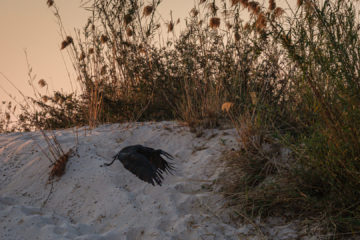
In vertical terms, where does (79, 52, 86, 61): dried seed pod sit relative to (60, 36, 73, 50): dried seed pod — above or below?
below

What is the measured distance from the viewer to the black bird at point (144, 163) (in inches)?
106

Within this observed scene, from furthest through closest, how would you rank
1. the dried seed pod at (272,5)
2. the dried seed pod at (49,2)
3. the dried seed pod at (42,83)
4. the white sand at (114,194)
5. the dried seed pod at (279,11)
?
the dried seed pod at (42,83) < the dried seed pod at (49,2) < the dried seed pod at (272,5) < the dried seed pod at (279,11) < the white sand at (114,194)

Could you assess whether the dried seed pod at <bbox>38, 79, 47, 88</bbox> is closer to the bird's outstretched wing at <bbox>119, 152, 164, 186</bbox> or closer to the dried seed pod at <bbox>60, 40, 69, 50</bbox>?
the dried seed pod at <bbox>60, 40, 69, 50</bbox>

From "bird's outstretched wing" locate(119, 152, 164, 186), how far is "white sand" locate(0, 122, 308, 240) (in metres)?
0.13

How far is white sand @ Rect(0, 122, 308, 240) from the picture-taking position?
223 cm

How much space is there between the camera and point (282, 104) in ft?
12.8

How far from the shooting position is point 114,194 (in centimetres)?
270

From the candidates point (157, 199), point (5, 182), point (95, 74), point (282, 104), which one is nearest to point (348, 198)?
point (157, 199)

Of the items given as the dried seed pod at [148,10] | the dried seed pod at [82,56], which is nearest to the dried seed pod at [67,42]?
the dried seed pod at [82,56]

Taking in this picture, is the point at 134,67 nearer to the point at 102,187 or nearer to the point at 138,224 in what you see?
the point at 102,187

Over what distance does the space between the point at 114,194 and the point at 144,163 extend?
0.33 m

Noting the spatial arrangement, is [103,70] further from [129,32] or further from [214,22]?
[214,22]

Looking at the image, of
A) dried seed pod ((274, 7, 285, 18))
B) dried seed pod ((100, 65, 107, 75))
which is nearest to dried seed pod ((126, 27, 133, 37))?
dried seed pod ((100, 65, 107, 75))

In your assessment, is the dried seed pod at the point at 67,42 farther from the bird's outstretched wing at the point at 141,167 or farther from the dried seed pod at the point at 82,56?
the bird's outstretched wing at the point at 141,167
